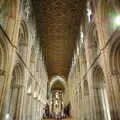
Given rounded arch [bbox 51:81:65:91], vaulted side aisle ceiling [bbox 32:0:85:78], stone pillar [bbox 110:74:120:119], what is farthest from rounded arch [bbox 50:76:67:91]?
Result: stone pillar [bbox 110:74:120:119]

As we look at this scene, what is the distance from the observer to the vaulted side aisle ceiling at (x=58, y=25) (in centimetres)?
1609

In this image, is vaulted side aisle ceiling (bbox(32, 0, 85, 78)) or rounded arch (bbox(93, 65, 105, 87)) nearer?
rounded arch (bbox(93, 65, 105, 87))

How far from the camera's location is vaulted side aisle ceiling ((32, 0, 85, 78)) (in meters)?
16.1

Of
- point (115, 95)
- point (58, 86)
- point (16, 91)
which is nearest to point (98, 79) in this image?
point (115, 95)

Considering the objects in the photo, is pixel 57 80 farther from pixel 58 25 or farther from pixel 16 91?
pixel 16 91

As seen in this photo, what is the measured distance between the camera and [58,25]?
63.4ft

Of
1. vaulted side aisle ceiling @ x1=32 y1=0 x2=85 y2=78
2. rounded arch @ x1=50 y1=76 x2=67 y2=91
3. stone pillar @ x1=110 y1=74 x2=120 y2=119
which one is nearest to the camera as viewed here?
stone pillar @ x1=110 y1=74 x2=120 y2=119

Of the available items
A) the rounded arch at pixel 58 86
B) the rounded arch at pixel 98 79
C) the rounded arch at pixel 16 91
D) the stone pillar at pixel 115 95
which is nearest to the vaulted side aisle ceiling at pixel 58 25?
the rounded arch at pixel 98 79

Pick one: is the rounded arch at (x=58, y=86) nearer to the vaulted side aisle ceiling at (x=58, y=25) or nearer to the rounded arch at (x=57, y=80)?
the rounded arch at (x=57, y=80)

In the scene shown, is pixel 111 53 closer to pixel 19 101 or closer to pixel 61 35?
pixel 19 101

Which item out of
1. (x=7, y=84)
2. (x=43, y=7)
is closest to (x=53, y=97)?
(x=43, y=7)

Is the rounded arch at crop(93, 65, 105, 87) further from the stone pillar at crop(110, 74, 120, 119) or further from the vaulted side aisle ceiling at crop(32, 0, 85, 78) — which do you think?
the vaulted side aisle ceiling at crop(32, 0, 85, 78)

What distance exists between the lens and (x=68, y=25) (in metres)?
19.3

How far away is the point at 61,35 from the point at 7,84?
1432cm
